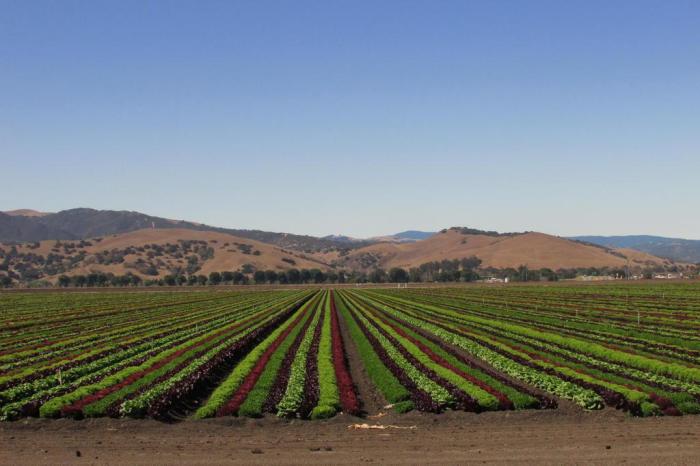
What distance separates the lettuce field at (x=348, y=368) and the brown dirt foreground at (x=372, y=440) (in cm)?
83

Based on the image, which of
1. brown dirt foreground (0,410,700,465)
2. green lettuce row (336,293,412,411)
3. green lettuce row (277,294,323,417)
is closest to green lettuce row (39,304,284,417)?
brown dirt foreground (0,410,700,465)

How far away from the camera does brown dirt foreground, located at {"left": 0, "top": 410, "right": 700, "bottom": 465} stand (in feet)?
61.5

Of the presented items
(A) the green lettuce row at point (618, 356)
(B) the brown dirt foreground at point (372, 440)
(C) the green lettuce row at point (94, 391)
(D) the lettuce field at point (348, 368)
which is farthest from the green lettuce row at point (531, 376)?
(C) the green lettuce row at point (94, 391)

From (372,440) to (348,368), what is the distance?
1344 centimetres

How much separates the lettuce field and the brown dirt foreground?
2.73ft

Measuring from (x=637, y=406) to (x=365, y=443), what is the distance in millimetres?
9985

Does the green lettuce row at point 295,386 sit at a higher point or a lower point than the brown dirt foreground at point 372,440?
higher

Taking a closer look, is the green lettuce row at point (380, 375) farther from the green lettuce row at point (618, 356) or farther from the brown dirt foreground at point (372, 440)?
the green lettuce row at point (618, 356)

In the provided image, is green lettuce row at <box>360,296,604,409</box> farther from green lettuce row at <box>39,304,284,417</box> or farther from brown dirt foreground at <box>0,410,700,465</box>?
green lettuce row at <box>39,304,284,417</box>

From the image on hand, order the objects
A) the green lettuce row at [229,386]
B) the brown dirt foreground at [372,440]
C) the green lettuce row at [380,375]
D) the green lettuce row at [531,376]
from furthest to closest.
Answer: the green lettuce row at [380,375] → the green lettuce row at [531,376] → the green lettuce row at [229,386] → the brown dirt foreground at [372,440]

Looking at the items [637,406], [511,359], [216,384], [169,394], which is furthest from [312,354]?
[637,406]

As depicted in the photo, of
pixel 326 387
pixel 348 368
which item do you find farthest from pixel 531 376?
pixel 348 368

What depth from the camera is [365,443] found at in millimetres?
20219

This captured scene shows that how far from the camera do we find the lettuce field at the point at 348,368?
2375 cm
